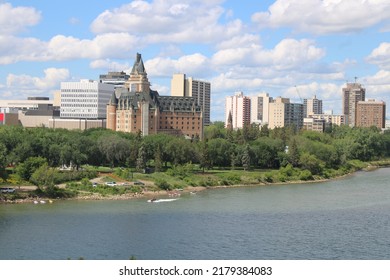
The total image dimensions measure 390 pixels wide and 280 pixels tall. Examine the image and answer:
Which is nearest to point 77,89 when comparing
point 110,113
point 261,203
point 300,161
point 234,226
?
point 110,113

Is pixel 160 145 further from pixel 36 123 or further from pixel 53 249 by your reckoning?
pixel 36 123

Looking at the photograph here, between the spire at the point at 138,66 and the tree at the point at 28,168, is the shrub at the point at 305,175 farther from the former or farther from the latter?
the spire at the point at 138,66

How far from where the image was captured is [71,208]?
Answer: 54031 millimetres

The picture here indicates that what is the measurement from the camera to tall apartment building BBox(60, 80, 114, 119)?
135375mm

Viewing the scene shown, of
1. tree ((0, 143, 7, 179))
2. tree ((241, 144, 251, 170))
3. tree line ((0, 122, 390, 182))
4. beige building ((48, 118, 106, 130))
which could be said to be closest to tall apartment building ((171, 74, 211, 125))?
beige building ((48, 118, 106, 130))

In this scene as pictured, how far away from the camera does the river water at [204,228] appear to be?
38500 mm

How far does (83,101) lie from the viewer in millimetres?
136250

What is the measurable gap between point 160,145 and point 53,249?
46361 millimetres

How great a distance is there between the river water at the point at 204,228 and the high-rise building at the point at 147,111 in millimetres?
53152

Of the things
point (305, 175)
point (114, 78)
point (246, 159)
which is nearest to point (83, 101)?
point (114, 78)

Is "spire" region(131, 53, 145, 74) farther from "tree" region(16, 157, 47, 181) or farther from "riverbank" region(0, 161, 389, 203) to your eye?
"tree" region(16, 157, 47, 181)

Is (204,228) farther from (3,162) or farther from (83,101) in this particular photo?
(83,101)

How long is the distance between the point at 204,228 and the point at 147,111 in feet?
234

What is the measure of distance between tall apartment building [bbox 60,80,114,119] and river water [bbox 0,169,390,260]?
75.2 metres
